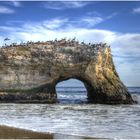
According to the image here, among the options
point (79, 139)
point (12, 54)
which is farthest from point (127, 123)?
point (12, 54)

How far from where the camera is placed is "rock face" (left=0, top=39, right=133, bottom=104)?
1510 inches

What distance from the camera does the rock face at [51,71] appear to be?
38.3 metres

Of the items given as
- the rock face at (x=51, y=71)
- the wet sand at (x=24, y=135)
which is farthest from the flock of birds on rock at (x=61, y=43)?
the wet sand at (x=24, y=135)

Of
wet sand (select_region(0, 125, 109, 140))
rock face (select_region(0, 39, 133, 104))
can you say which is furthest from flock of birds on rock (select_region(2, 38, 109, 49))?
wet sand (select_region(0, 125, 109, 140))

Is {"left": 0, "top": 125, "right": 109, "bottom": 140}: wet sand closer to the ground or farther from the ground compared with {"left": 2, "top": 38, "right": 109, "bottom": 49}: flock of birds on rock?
closer to the ground

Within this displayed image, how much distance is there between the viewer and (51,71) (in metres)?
38.9

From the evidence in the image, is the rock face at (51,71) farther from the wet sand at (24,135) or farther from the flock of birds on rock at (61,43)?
the wet sand at (24,135)

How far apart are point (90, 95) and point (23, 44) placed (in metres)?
8.40

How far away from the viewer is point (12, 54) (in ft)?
128

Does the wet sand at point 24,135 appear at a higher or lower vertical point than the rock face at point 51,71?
lower

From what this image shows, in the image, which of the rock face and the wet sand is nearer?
the wet sand

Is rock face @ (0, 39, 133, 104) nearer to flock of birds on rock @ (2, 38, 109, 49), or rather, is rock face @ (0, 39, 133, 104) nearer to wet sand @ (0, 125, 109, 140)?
flock of birds on rock @ (2, 38, 109, 49)

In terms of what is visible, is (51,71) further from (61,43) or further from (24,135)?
(24,135)

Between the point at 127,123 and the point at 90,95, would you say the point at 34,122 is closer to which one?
the point at 127,123
